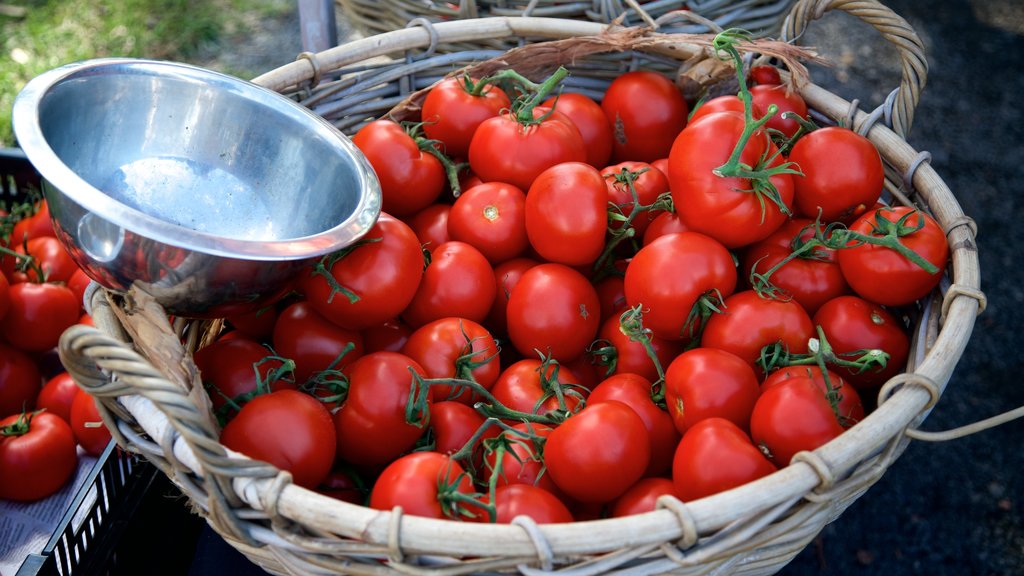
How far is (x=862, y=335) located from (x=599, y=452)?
16.4 inches

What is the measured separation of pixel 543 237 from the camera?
1.25 meters

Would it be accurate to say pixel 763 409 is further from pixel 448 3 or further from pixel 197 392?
pixel 448 3

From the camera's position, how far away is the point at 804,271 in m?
1.23

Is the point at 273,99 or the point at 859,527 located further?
the point at 859,527

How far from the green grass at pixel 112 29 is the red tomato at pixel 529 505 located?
236cm

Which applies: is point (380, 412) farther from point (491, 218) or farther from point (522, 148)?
point (522, 148)

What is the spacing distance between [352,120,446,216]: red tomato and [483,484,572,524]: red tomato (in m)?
0.53

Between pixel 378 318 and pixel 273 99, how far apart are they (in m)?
0.37

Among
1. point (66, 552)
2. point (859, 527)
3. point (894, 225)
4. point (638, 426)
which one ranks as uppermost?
point (894, 225)

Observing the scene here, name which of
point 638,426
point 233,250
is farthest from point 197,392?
point 638,426

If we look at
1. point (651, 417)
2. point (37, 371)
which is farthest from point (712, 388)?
point (37, 371)

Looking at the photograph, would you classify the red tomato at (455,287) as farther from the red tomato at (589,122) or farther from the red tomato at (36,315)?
the red tomato at (36,315)

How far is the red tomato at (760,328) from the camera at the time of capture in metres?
1.13

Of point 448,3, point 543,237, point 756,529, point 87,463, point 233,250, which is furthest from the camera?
point 448,3
